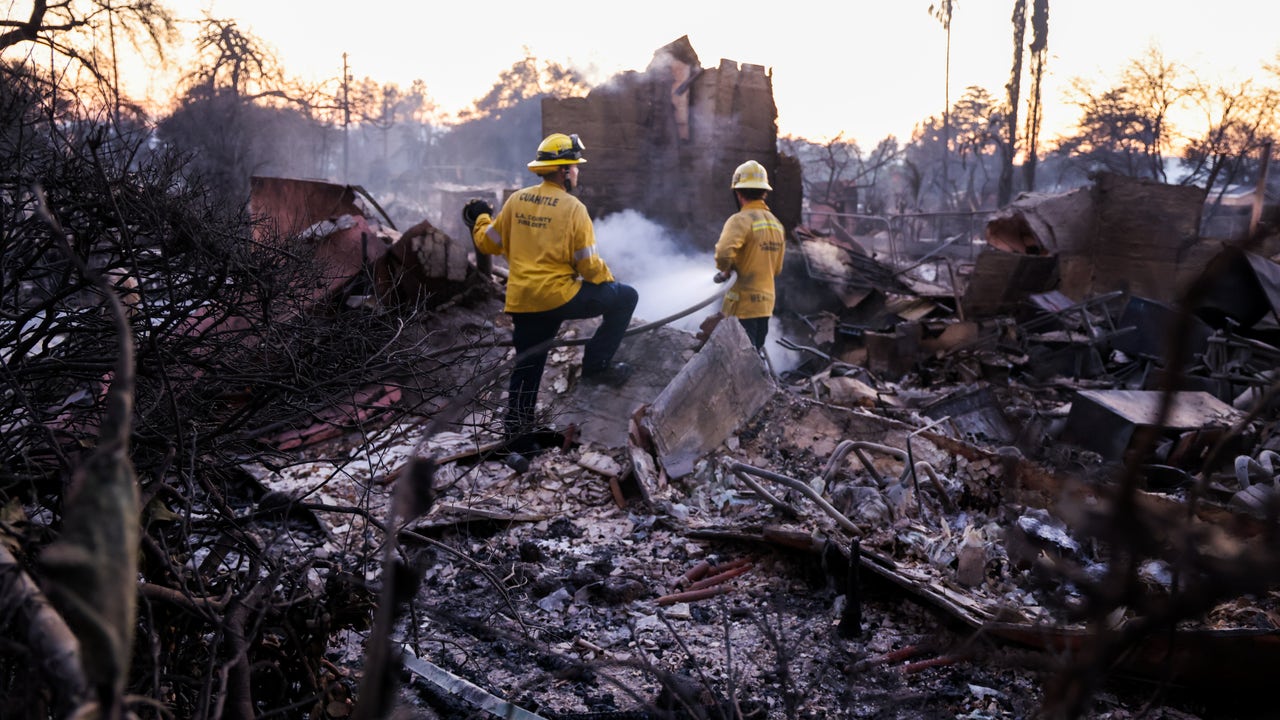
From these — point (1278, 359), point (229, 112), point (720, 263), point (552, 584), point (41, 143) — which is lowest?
point (552, 584)

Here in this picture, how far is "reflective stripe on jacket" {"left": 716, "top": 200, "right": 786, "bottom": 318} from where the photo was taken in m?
6.79

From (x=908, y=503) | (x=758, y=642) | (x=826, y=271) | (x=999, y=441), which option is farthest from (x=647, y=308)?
(x=758, y=642)

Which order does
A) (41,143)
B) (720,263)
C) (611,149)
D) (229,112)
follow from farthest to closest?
1. (229,112)
2. (611,149)
3. (720,263)
4. (41,143)

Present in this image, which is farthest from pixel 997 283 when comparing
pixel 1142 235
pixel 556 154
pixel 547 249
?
pixel 547 249

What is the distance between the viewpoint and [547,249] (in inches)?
227

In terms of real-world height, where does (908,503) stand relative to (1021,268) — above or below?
below

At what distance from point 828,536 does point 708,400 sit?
5.78 feet

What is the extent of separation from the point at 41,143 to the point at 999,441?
5.85 meters

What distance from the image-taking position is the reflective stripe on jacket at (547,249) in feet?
18.9

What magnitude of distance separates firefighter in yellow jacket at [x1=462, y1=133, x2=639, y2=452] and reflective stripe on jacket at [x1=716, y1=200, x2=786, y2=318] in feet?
3.78

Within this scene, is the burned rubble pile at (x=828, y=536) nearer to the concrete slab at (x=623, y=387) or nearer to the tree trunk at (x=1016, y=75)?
the concrete slab at (x=623, y=387)

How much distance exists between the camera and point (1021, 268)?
9820 mm

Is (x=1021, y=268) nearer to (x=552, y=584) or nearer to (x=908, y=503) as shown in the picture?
(x=908, y=503)

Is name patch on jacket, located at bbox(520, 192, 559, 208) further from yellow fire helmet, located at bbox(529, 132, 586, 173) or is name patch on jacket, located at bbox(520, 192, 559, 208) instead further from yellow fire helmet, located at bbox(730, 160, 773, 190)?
yellow fire helmet, located at bbox(730, 160, 773, 190)
